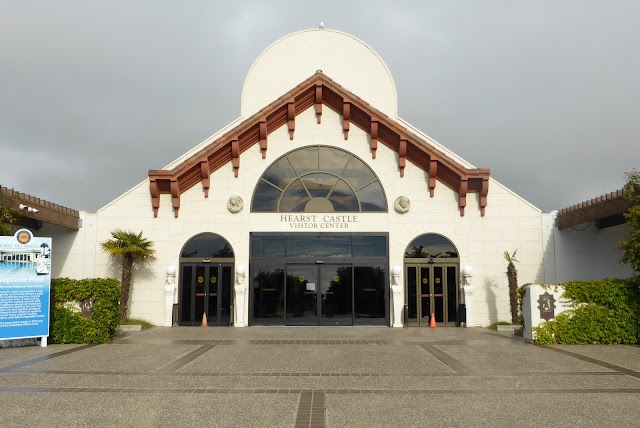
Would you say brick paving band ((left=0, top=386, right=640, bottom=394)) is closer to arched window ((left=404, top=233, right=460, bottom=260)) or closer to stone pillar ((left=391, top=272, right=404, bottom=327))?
stone pillar ((left=391, top=272, right=404, bottom=327))

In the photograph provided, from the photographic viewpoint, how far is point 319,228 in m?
20.3

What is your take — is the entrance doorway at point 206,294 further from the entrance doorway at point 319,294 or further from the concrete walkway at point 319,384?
the concrete walkway at point 319,384

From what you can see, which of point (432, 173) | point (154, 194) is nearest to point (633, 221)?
point (432, 173)

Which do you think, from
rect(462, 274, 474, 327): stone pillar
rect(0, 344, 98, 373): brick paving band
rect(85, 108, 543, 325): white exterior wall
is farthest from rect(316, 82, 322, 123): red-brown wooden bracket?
rect(0, 344, 98, 373): brick paving band

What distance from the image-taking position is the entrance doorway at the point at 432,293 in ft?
A: 65.3

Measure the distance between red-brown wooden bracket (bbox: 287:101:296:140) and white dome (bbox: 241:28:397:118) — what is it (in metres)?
3.27

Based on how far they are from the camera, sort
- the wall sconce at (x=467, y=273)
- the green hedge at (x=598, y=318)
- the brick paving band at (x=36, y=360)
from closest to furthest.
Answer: the brick paving band at (x=36, y=360) < the green hedge at (x=598, y=318) < the wall sconce at (x=467, y=273)

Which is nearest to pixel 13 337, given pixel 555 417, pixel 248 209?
pixel 248 209

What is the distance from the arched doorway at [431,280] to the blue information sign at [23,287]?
1250cm

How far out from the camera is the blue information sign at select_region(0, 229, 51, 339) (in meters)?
13.5

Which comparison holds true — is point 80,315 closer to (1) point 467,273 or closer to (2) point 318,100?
(2) point 318,100

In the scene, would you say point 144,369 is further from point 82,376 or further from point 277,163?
point 277,163

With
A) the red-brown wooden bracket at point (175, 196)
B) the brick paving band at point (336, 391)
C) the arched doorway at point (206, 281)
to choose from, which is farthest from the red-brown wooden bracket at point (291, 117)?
the brick paving band at point (336, 391)

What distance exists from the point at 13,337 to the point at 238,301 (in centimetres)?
796
